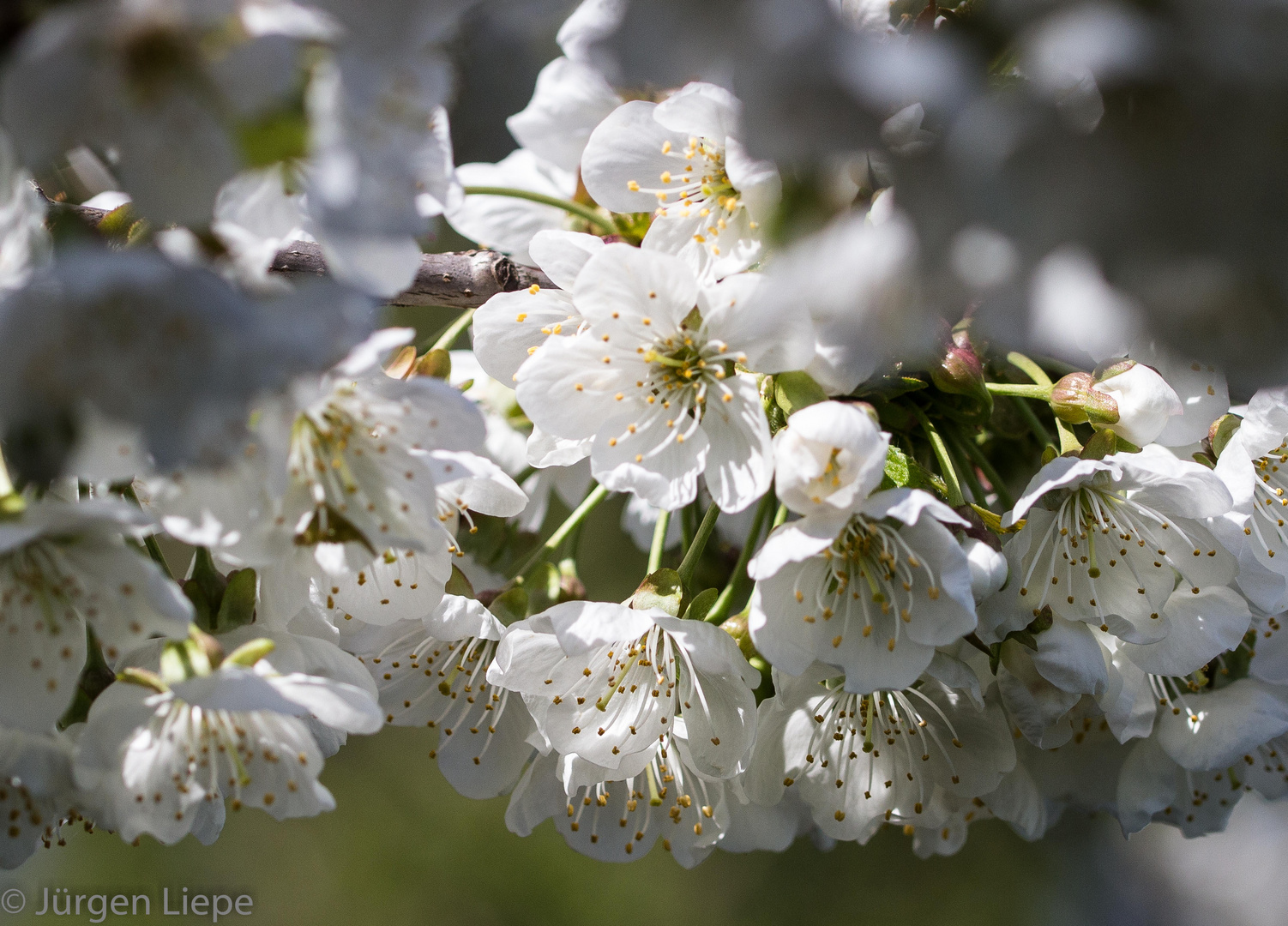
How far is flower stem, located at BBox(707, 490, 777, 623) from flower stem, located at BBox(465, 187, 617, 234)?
0.29 m

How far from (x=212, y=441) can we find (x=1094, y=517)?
0.64 m

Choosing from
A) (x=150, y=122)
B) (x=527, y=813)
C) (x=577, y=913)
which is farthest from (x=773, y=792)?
(x=577, y=913)

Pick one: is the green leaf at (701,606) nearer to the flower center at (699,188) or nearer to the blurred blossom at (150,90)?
the flower center at (699,188)

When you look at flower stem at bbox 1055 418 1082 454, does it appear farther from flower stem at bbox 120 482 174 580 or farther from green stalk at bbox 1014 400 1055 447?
flower stem at bbox 120 482 174 580

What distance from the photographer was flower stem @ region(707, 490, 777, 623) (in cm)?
76

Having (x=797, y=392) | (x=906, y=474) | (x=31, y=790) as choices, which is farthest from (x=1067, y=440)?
(x=31, y=790)

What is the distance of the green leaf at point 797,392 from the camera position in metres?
0.63

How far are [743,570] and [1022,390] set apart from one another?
28 centimetres

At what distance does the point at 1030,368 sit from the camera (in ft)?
2.60

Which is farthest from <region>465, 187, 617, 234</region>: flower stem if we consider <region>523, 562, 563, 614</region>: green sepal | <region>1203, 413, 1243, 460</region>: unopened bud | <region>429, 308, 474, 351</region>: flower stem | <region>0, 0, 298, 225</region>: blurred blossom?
<region>1203, 413, 1243, 460</region>: unopened bud

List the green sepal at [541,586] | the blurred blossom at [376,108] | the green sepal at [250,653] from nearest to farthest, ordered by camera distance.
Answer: the blurred blossom at [376,108]
the green sepal at [250,653]
the green sepal at [541,586]

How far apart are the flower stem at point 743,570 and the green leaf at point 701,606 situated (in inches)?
0.8

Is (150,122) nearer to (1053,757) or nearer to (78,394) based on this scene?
(78,394)

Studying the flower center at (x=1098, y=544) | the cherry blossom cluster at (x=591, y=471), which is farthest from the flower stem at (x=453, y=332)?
the flower center at (x=1098, y=544)
